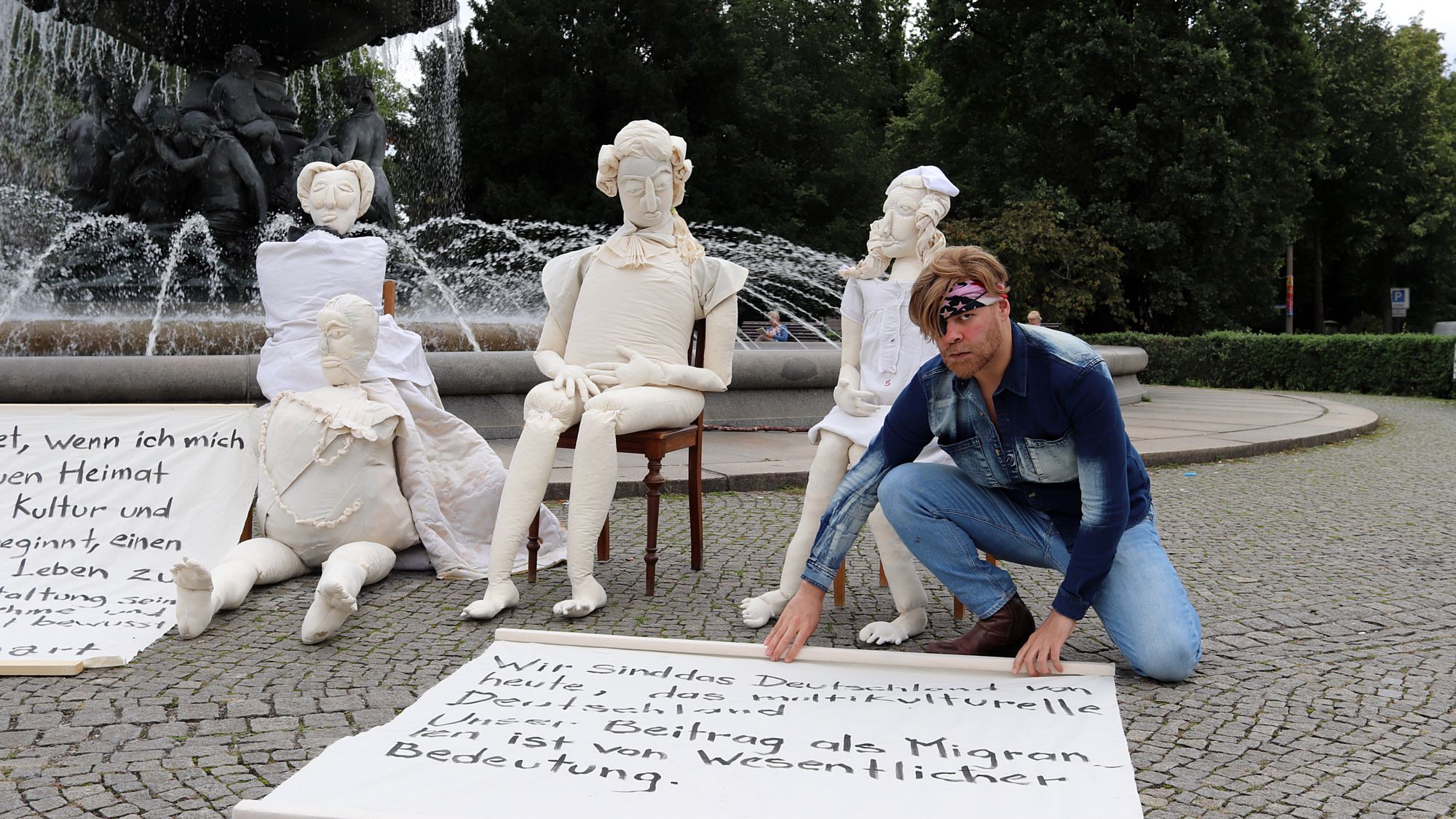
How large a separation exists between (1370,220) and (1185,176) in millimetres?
11856

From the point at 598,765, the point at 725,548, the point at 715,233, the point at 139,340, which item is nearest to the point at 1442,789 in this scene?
the point at 598,765

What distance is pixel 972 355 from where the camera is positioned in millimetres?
3105

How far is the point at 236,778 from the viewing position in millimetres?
2652

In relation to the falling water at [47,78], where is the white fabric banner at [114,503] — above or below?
below

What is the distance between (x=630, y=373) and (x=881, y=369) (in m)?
0.92

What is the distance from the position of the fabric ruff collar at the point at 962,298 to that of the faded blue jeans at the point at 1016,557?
2.36 feet

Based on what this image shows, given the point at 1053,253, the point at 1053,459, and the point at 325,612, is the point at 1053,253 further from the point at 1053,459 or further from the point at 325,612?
the point at 325,612

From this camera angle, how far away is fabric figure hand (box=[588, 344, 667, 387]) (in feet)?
14.3

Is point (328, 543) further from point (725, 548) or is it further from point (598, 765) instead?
point (598, 765)

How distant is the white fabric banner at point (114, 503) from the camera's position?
159 inches

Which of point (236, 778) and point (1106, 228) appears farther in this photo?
point (1106, 228)

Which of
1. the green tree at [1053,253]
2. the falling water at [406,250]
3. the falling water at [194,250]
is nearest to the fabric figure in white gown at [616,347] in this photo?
the falling water at [406,250]

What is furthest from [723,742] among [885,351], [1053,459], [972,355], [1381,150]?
[1381,150]

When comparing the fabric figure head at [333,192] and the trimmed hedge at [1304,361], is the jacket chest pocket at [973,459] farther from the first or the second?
the trimmed hedge at [1304,361]
